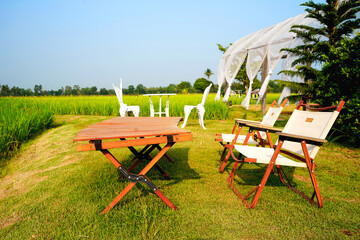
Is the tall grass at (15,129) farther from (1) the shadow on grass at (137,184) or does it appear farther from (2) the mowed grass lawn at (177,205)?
(1) the shadow on grass at (137,184)

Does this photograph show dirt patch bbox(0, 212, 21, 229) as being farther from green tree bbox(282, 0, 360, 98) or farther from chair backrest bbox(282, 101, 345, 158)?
green tree bbox(282, 0, 360, 98)

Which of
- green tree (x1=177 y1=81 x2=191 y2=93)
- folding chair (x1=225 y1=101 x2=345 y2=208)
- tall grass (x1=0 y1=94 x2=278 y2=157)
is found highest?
folding chair (x1=225 y1=101 x2=345 y2=208)

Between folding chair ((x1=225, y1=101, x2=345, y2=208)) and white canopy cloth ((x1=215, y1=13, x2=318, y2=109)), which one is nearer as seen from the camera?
folding chair ((x1=225, y1=101, x2=345, y2=208))

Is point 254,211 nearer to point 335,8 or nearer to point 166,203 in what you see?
point 166,203

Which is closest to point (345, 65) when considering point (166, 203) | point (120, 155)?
point (166, 203)

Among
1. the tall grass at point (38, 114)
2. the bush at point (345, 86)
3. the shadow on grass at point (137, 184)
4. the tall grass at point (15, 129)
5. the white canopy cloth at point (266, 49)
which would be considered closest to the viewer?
the shadow on grass at point (137, 184)

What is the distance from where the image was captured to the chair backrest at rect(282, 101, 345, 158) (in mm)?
1937

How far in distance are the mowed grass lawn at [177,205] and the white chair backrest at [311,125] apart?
54 centimetres

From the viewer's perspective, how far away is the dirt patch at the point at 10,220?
6.15 feet

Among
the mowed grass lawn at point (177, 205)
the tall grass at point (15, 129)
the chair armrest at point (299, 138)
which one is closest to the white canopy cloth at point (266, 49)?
the mowed grass lawn at point (177, 205)

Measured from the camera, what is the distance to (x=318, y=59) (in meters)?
5.22

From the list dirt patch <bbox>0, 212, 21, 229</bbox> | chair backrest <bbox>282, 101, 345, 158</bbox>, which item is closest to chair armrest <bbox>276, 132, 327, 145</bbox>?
chair backrest <bbox>282, 101, 345, 158</bbox>

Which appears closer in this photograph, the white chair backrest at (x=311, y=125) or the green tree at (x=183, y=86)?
the white chair backrest at (x=311, y=125)

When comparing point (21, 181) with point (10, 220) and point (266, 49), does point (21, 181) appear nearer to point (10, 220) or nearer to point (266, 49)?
point (10, 220)
